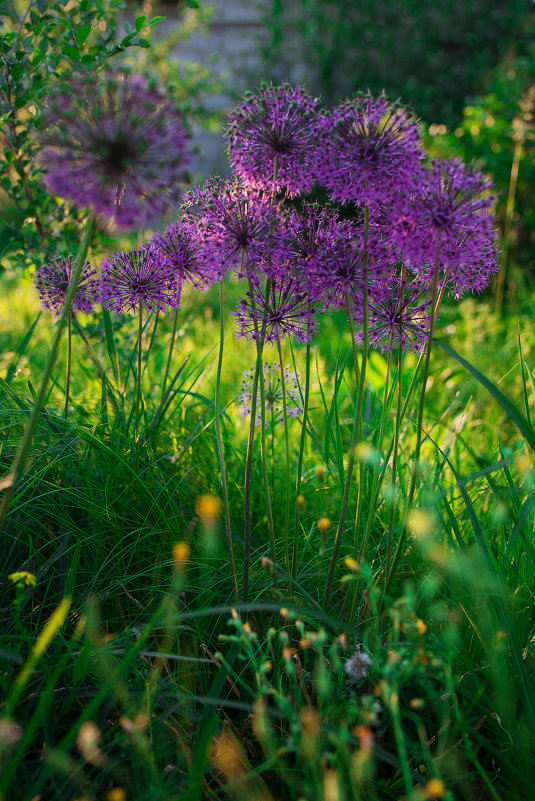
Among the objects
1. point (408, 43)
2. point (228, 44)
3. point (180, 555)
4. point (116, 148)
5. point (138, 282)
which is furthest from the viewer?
point (228, 44)

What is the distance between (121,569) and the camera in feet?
6.08

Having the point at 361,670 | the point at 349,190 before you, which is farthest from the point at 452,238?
the point at 361,670

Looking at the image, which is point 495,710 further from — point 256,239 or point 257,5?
point 257,5

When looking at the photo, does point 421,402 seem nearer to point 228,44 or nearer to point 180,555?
point 180,555

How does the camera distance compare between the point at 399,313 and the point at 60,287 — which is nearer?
the point at 399,313

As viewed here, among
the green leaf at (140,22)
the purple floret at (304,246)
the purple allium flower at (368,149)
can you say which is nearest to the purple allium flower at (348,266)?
the purple floret at (304,246)

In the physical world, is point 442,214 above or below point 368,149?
below

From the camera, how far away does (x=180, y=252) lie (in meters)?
1.71

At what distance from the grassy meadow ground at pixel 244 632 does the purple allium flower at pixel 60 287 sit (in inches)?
14.5

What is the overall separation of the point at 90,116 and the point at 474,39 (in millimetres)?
10357

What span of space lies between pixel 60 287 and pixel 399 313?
1.10 m

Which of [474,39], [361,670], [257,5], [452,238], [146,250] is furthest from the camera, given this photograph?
[257,5]

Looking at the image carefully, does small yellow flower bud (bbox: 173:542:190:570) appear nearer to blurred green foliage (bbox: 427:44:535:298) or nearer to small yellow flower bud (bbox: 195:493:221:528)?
small yellow flower bud (bbox: 195:493:221:528)

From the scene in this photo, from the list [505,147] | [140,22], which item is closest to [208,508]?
[140,22]
